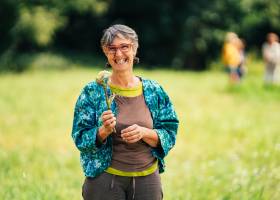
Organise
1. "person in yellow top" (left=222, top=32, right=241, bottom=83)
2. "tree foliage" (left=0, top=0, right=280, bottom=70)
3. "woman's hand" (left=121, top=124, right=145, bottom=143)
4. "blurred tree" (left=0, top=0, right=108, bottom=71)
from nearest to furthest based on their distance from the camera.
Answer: "woman's hand" (left=121, top=124, right=145, bottom=143) → "person in yellow top" (left=222, top=32, right=241, bottom=83) → "blurred tree" (left=0, top=0, right=108, bottom=71) → "tree foliage" (left=0, top=0, right=280, bottom=70)

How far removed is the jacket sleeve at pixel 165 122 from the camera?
11.9ft

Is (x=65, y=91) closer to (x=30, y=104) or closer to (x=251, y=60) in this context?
(x=30, y=104)

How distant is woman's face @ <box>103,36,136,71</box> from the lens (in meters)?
3.44

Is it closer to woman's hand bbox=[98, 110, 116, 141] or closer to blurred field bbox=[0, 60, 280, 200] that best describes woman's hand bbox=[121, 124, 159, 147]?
woman's hand bbox=[98, 110, 116, 141]

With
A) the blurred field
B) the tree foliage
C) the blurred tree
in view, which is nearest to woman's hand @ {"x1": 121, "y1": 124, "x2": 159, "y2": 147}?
the blurred field

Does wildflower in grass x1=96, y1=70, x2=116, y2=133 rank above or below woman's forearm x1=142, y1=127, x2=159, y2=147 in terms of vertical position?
above

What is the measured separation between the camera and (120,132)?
3.46 meters

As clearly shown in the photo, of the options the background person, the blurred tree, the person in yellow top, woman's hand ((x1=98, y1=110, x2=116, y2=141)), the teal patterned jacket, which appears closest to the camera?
woman's hand ((x1=98, y1=110, x2=116, y2=141))

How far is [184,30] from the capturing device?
34656 millimetres

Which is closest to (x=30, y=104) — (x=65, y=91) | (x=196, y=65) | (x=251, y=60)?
(x=65, y=91)

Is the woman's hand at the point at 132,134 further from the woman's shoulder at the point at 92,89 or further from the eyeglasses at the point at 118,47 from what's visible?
the eyeglasses at the point at 118,47

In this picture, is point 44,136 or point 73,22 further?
point 73,22

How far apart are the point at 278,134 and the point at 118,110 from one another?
700 cm

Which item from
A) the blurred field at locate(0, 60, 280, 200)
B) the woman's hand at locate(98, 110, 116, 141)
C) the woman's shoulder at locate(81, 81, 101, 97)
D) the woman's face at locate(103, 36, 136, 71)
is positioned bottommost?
the blurred field at locate(0, 60, 280, 200)
